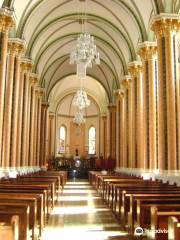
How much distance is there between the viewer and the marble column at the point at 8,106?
14.6 metres

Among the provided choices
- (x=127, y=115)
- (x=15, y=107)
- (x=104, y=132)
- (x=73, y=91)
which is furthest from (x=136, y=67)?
(x=73, y=91)

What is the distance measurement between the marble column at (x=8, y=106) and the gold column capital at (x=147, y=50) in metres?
6.06

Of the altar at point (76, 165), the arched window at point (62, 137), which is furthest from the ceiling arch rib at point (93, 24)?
the arched window at point (62, 137)

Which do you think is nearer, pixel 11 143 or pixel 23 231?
pixel 23 231

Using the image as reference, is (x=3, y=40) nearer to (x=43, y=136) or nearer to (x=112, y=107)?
(x=43, y=136)

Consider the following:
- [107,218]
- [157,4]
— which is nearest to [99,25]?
[157,4]

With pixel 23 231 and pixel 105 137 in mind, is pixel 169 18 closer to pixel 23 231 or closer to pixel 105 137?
pixel 23 231

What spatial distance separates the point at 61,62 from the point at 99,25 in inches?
304

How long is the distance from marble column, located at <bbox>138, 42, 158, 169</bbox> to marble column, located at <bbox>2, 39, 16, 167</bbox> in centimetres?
609

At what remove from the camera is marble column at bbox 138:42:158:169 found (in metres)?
15.7

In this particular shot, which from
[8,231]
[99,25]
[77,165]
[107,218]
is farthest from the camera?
[77,165]

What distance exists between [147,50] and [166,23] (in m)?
3.33

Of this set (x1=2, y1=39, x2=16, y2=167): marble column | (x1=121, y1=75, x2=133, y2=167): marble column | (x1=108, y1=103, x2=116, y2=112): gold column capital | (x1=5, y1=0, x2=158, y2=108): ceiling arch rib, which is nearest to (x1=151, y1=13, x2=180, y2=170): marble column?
(x1=5, y1=0, x2=158, y2=108): ceiling arch rib

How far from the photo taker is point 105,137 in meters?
37.1
